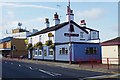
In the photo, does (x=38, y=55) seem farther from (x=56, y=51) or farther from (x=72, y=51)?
(x=72, y=51)

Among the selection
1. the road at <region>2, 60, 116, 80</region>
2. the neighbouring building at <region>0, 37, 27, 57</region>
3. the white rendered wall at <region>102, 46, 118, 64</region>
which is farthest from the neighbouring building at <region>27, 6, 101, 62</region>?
the neighbouring building at <region>0, 37, 27, 57</region>

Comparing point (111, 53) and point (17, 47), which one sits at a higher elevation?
point (17, 47)

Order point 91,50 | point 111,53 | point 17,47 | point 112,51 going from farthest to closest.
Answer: point 17,47, point 91,50, point 111,53, point 112,51

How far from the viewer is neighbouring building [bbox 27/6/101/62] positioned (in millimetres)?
43969

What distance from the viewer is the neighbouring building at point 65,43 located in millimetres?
43969

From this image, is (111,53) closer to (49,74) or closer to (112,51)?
(112,51)

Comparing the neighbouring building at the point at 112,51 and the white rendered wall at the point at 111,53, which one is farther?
the white rendered wall at the point at 111,53

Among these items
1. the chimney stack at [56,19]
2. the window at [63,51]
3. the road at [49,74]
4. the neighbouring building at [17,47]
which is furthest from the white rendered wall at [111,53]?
the neighbouring building at [17,47]

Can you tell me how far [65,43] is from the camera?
4600 centimetres

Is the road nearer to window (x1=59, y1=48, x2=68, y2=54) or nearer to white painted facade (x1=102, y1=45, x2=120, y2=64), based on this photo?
white painted facade (x1=102, y1=45, x2=120, y2=64)

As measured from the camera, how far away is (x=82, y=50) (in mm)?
44125

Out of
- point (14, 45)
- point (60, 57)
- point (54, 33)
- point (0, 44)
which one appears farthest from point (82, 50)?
point (0, 44)

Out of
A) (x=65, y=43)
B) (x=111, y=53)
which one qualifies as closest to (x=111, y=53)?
(x=111, y=53)

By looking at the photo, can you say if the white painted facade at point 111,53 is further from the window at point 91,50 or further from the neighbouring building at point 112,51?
the window at point 91,50
